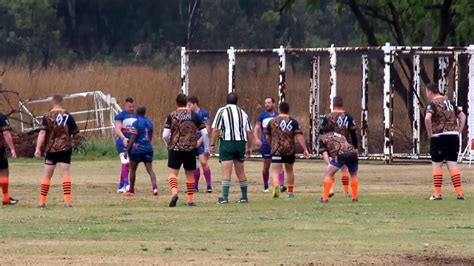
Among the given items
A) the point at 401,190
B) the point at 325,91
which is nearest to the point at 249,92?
the point at 325,91

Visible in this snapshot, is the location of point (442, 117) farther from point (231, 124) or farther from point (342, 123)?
point (231, 124)

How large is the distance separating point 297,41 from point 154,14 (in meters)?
8.38

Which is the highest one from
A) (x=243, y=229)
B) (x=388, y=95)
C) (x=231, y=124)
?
(x=388, y=95)

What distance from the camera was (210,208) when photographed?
2222 centimetres

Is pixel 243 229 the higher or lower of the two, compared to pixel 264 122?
lower

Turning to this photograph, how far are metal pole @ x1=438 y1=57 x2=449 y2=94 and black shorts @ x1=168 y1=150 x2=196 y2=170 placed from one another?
50.6 ft

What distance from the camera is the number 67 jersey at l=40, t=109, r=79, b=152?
22031 millimetres

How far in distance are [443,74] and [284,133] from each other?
1426 centimetres

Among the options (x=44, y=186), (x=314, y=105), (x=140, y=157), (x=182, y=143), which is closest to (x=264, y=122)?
(x=140, y=157)

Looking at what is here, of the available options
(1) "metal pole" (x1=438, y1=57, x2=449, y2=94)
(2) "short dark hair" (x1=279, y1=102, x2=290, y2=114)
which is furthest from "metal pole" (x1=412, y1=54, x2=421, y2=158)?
(2) "short dark hair" (x1=279, y1=102, x2=290, y2=114)

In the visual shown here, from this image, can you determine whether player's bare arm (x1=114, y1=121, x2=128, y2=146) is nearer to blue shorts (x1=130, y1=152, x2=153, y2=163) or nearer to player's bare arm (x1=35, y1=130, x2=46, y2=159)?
blue shorts (x1=130, y1=152, x2=153, y2=163)

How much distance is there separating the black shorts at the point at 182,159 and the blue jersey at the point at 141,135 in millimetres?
2651

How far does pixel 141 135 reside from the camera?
2536 cm

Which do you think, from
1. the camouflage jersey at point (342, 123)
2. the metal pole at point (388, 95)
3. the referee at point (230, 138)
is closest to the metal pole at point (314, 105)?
the metal pole at point (388, 95)
